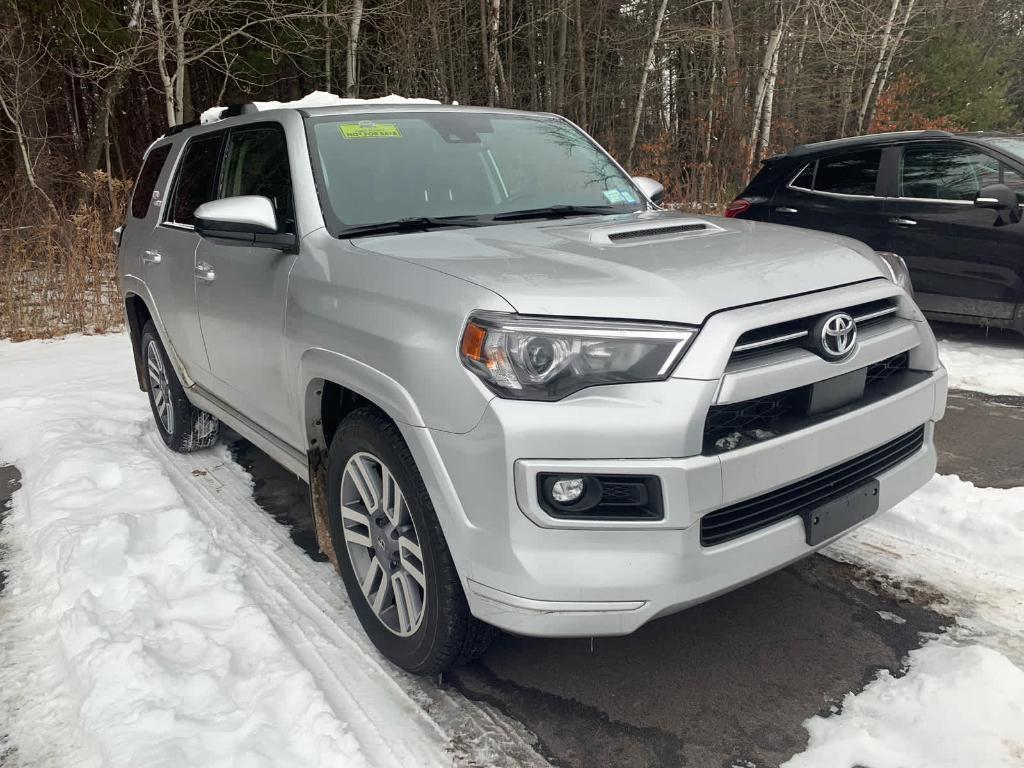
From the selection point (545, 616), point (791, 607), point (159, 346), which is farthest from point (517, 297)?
point (159, 346)

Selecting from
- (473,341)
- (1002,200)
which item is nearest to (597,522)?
(473,341)

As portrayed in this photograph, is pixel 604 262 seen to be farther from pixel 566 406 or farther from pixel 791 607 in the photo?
pixel 791 607

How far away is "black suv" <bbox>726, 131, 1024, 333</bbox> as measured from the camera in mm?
6152

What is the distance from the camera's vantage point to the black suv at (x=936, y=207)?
6152 millimetres

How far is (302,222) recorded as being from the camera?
2.97 meters

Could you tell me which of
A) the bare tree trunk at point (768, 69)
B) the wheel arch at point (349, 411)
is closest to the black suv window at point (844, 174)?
the wheel arch at point (349, 411)

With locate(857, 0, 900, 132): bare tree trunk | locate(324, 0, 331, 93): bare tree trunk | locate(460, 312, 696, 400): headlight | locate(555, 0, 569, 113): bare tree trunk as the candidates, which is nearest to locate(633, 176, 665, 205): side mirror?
locate(460, 312, 696, 400): headlight

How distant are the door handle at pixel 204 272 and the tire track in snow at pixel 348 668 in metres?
1.13

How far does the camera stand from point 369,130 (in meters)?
3.32

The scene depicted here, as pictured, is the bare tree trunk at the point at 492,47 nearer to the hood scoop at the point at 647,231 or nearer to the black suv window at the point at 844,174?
the black suv window at the point at 844,174

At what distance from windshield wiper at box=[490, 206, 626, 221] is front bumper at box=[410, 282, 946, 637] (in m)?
1.30

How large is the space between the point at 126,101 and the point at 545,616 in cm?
1916

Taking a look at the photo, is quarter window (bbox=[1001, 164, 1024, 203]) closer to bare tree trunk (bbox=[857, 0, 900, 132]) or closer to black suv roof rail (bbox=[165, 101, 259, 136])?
black suv roof rail (bbox=[165, 101, 259, 136])

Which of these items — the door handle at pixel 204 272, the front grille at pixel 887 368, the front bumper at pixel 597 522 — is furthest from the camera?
the door handle at pixel 204 272
